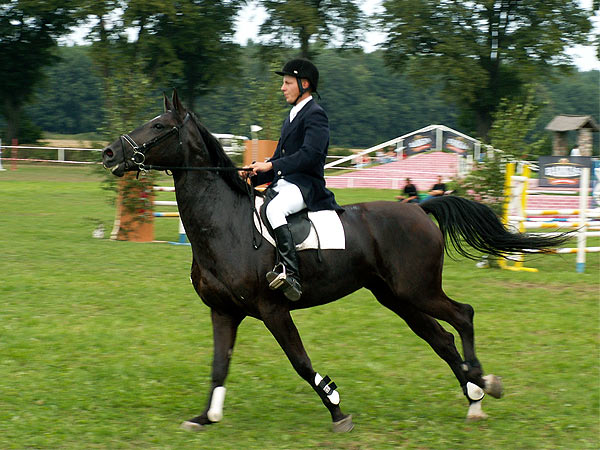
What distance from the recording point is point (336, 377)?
6.91 meters

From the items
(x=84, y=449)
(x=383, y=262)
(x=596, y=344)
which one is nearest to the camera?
(x=84, y=449)

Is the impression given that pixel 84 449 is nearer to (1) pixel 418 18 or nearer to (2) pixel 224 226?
(2) pixel 224 226

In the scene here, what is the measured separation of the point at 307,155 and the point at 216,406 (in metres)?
1.95

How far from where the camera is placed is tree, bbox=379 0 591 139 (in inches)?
1761

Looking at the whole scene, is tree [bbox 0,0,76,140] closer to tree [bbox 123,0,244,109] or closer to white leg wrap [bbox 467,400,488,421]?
tree [bbox 123,0,244,109]

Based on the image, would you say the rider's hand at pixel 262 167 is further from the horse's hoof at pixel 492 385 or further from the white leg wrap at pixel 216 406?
the horse's hoof at pixel 492 385

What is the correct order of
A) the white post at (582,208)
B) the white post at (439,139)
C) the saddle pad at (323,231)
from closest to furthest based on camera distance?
the saddle pad at (323,231) < the white post at (582,208) < the white post at (439,139)

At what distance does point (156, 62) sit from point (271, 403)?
43250 mm

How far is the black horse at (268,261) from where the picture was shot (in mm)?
5492

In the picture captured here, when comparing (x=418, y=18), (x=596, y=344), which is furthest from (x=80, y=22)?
(x=596, y=344)

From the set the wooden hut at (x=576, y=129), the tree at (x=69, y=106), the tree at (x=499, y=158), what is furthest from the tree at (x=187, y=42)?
the tree at (x=499, y=158)

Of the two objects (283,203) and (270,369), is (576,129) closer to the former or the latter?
(270,369)

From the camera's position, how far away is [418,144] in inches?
1727

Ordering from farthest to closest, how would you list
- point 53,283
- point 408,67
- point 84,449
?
1. point 408,67
2. point 53,283
3. point 84,449
